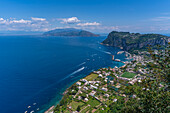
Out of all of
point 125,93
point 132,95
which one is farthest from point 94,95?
point 132,95

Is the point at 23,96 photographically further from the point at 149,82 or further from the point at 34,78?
the point at 149,82

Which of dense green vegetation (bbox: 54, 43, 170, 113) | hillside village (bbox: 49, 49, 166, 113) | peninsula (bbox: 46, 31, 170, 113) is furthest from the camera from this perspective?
hillside village (bbox: 49, 49, 166, 113)

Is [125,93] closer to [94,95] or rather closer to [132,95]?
[94,95]

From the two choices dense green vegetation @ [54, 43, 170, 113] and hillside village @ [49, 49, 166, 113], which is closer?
dense green vegetation @ [54, 43, 170, 113]

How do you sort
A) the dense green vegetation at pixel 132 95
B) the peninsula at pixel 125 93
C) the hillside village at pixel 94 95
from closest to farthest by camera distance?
the dense green vegetation at pixel 132 95
the peninsula at pixel 125 93
the hillside village at pixel 94 95

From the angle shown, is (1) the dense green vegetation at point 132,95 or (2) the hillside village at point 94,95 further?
(2) the hillside village at point 94,95

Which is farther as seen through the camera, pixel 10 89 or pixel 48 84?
pixel 48 84

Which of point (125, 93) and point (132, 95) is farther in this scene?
point (125, 93)

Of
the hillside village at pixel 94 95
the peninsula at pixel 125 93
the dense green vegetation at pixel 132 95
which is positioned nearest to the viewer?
the dense green vegetation at pixel 132 95

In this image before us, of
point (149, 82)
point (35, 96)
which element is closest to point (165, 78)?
point (149, 82)

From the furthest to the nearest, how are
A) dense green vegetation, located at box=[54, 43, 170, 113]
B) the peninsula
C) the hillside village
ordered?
the hillside village → the peninsula → dense green vegetation, located at box=[54, 43, 170, 113]

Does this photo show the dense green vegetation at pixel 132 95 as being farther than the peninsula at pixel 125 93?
No
